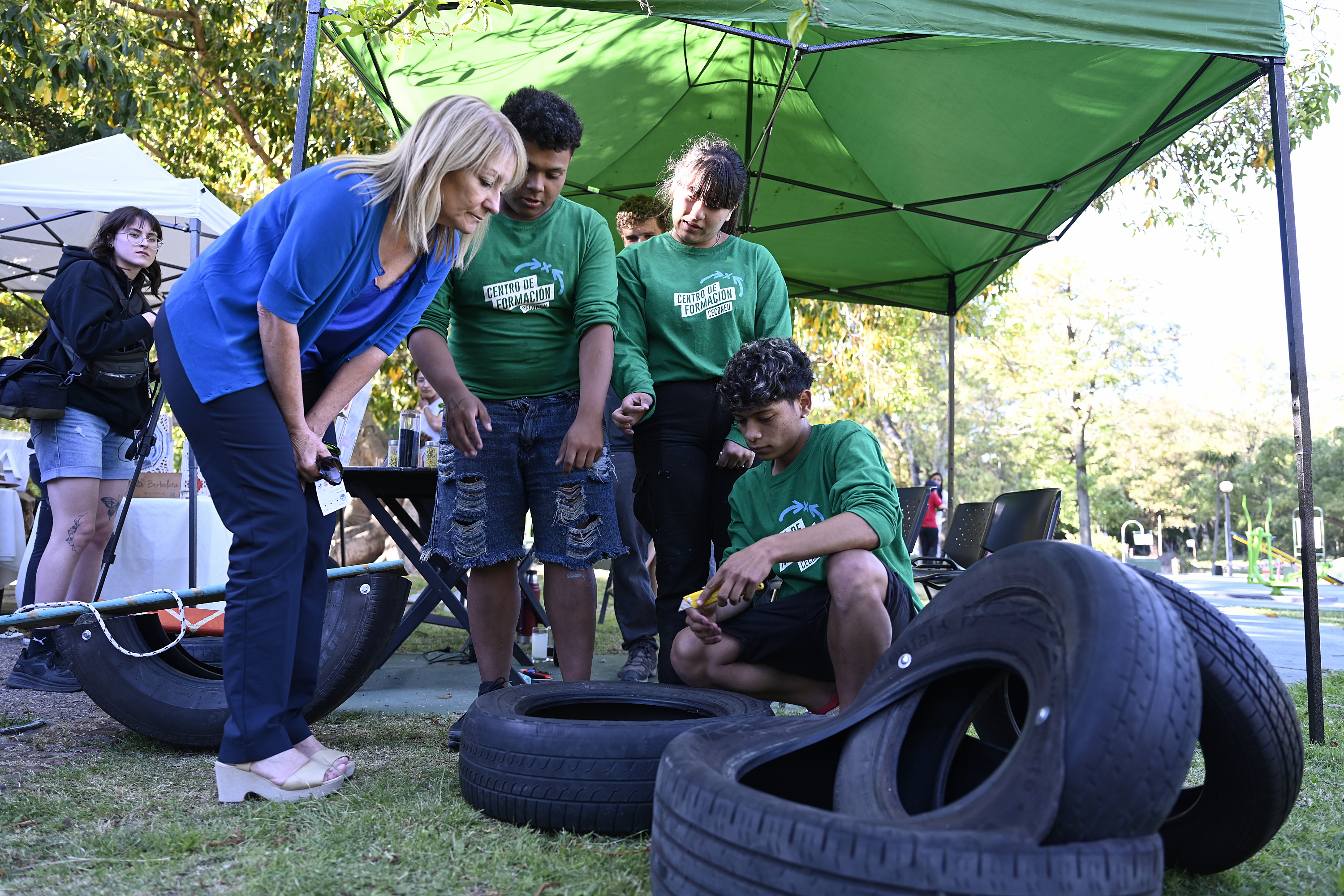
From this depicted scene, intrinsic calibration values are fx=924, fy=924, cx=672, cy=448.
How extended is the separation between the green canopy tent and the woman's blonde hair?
880 mm

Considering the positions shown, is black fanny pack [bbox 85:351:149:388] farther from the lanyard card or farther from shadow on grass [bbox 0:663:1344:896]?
shadow on grass [bbox 0:663:1344:896]

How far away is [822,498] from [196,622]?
1941 millimetres

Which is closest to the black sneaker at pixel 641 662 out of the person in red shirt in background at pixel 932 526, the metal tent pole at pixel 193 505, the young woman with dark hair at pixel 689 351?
the young woman with dark hair at pixel 689 351

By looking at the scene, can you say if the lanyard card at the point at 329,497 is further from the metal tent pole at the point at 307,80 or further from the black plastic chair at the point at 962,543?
the black plastic chair at the point at 962,543

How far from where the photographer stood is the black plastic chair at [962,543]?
205 inches

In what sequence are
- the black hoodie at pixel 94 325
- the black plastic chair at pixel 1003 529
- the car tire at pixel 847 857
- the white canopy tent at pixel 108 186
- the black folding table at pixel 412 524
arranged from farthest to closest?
the white canopy tent at pixel 108 186 → the black plastic chair at pixel 1003 529 → the black hoodie at pixel 94 325 → the black folding table at pixel 412 524 → the car tire at pixel 847 857

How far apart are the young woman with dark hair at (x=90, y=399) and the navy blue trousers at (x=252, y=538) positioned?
1.99 meters

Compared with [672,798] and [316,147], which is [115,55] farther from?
[672,798]

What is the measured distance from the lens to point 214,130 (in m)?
8.77

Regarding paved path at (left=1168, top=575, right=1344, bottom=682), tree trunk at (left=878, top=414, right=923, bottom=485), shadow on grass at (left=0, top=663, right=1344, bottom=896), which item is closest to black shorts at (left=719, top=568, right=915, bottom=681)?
shadow on grass at (left=0, top=663, right=1344, bottom=896)

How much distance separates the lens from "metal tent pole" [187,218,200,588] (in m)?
4.81

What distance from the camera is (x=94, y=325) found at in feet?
11.9

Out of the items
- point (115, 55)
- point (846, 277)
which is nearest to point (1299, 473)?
point (846, 277)

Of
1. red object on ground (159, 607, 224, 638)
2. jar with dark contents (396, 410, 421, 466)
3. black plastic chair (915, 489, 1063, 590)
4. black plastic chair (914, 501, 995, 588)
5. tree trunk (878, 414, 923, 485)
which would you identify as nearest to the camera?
red object on ground (159, 607, 224, 638)
